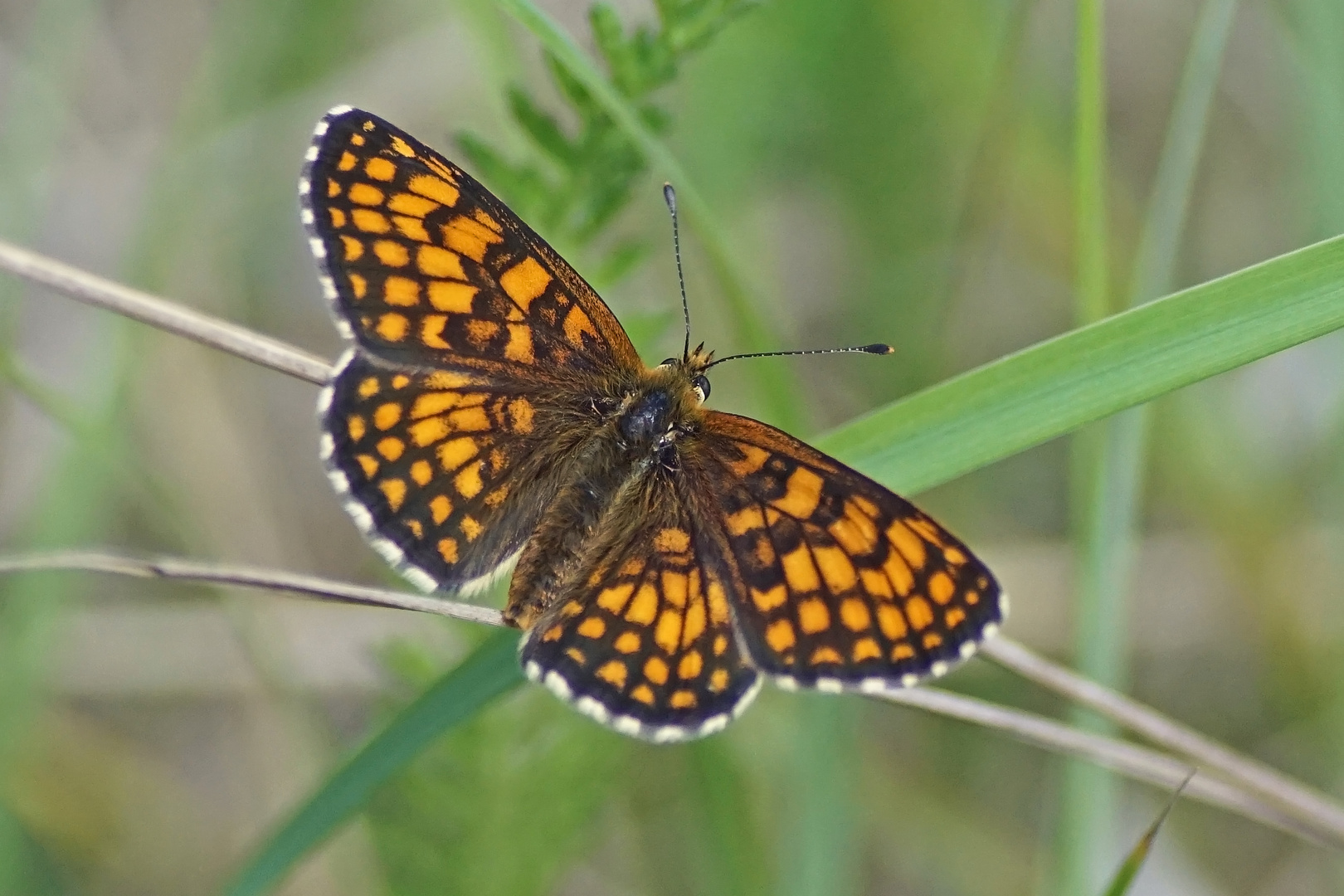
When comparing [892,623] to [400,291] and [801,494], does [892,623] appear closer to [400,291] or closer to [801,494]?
[801,494]

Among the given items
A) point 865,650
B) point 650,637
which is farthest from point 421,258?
point 865,650

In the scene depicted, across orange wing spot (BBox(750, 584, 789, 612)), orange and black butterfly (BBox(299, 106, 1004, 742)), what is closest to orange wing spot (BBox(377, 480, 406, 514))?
orange and black butterfly (BBox(299, 106, 1004, 742))

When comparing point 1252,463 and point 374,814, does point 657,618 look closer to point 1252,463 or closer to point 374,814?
point 374,814

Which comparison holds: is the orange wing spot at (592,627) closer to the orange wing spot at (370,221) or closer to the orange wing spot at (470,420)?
the orange wing spot at (470,420)

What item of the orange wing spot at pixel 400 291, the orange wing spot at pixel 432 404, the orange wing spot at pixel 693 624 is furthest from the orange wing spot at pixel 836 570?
the orange wing spot at pixel 400 291

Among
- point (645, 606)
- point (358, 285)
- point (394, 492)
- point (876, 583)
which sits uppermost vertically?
point (358, 285)

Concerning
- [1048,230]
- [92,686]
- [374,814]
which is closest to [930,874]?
[374,814]
